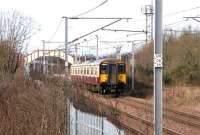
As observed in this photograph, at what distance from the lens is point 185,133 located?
18.6m

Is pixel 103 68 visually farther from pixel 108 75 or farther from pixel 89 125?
pixel 89 125

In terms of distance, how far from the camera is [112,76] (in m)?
41.1

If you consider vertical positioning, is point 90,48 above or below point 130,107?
above

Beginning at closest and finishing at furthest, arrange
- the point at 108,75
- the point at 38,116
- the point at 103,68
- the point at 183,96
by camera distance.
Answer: the point at 38,116, the point at 183,96, the point at 103,68, the point at 108,75

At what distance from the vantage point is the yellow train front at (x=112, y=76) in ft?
132

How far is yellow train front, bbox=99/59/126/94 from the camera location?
1583 inches

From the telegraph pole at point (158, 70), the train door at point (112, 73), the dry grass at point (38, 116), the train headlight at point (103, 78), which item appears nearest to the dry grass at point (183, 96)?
the train door at point (112, 73)

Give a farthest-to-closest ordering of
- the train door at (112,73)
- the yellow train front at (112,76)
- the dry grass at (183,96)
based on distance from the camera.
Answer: the train door at (112,73) < the yellow train front at (112,76) < the dry grass at (183,96)

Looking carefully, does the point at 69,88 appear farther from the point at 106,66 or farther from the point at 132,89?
the point at 132,89

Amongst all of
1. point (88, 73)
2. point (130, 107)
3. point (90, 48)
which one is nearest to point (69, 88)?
point (130, 107)

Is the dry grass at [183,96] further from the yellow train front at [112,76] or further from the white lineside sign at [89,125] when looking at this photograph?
the white lineside sign at [89,125]

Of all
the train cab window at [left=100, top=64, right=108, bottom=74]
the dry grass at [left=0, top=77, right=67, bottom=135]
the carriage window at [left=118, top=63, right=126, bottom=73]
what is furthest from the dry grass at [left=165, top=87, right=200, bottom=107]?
the dry grass at [left=0, top=77, right=67, bottom=135]

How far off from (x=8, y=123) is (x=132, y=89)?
34.5 m

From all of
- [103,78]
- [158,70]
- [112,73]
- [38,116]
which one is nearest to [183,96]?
[103,78]
